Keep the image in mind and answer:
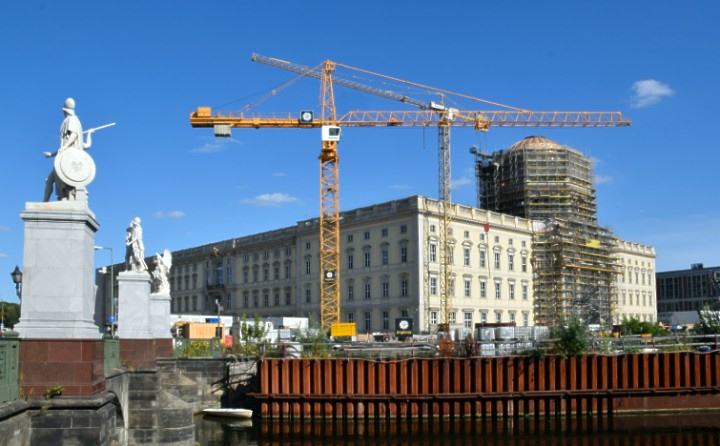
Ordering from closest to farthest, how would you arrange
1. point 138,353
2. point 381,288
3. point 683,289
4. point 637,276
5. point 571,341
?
point 138,353 → point 571,341 → point 381,288 → point 637,276 → point 683,289

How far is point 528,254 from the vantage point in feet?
313

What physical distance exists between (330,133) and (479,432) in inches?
2144

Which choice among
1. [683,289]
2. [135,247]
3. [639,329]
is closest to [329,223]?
[639,329]

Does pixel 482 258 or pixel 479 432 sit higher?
pixel 482 258

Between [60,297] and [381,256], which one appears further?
[381,256]

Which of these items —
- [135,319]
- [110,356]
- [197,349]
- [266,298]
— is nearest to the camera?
[110,356]

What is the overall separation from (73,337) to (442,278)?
239ft

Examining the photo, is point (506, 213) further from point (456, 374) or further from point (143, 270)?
point (143, 270)

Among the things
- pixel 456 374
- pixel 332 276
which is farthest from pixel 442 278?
pixel 456 374

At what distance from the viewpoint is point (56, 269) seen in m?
14.1

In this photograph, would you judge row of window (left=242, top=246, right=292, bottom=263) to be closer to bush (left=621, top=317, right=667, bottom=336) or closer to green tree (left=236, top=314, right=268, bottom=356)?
bush (left=621, top=317, right=667, bottom=336)

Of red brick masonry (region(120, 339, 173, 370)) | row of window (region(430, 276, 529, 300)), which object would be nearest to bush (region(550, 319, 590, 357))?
red brick masonry (region(120, 339, 173, 370))

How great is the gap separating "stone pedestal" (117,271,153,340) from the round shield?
1397 cm

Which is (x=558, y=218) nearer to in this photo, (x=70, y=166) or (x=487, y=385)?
(x=487, y=385)
